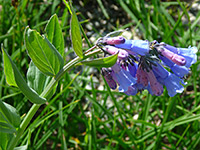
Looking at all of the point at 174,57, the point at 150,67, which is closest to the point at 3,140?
the point at 150,67

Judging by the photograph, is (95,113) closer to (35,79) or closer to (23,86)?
(35,79)

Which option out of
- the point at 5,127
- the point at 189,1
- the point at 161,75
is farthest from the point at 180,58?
the point at 189,1

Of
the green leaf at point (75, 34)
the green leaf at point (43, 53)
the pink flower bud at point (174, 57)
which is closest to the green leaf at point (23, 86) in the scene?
the green leaf at point (43, 53)

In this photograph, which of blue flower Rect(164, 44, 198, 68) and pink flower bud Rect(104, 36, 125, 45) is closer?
pink flower bud Rect(104, 36, 125, 45)

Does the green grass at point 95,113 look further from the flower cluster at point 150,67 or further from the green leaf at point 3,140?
the flower cluster at point 150,67

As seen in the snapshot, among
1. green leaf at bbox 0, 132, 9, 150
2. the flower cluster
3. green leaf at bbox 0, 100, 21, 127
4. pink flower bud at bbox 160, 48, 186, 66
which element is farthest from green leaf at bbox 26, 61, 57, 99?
pink flower bud at bbox 160, 48, 186, 66

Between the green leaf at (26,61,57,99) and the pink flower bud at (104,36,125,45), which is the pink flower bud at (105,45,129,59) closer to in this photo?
the pink flower bud at (104,36,125,45)

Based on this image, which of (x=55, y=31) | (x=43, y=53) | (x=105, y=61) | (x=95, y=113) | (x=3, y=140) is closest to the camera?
(x=105, y=61)
